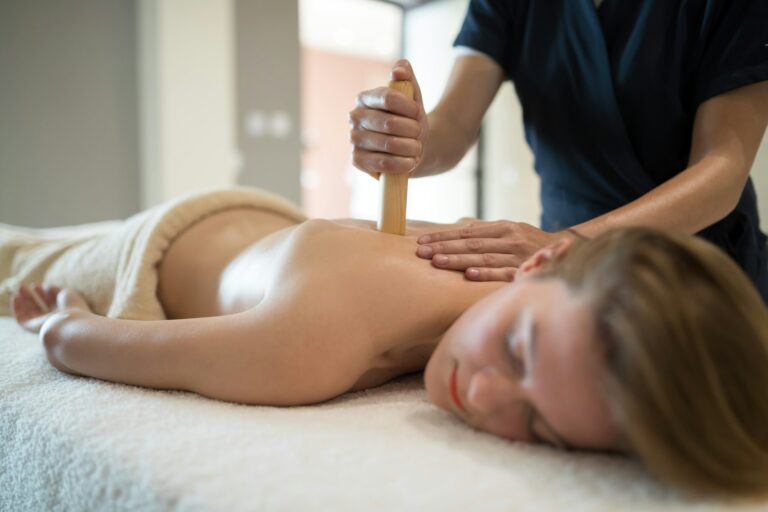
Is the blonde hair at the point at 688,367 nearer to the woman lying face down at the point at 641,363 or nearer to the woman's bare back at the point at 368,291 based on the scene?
the woman lying face down at the point at 641,363

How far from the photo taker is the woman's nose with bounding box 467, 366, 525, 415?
0.63 metres

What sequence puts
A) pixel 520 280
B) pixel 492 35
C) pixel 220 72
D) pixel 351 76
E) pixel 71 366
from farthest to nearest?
pixel 351 76
pixel 220 72
pixel 492 35
pixel 71 366
pixel 520 280

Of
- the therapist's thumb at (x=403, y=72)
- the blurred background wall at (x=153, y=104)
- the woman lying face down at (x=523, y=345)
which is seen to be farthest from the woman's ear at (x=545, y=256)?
the blurred background wall at (x=153, y=104)

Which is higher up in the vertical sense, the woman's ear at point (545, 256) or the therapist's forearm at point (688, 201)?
the therapist's forearm at point (688, 201)

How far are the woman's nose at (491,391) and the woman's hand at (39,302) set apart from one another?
0.85 meters

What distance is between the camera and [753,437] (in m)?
0.55

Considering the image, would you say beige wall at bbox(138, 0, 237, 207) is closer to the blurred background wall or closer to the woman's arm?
the blurred background wall

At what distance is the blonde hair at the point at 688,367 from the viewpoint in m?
0.53

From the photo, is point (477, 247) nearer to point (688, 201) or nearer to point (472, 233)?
point (472, 233)

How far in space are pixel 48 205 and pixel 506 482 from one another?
98.7 inches

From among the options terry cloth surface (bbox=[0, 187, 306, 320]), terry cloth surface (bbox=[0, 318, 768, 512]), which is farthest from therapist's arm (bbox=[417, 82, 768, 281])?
terry cloth surface (bbox=[0, 187, 306, 320])

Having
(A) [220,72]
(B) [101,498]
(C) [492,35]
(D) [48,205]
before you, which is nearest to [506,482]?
(B) [101,498]

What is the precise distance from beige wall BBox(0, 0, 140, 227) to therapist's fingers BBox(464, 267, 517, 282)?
7.33 ft

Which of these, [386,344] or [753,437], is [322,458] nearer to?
[386,344]
